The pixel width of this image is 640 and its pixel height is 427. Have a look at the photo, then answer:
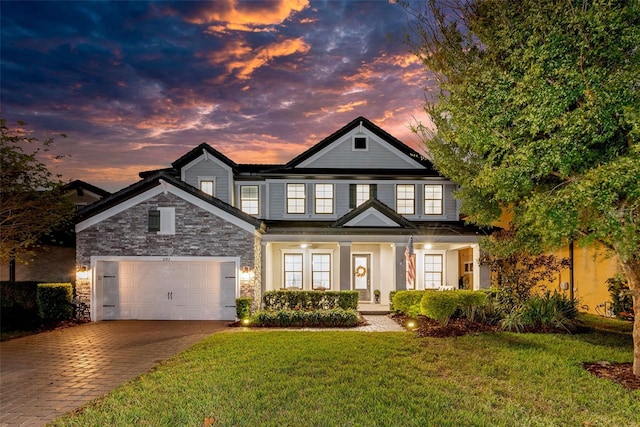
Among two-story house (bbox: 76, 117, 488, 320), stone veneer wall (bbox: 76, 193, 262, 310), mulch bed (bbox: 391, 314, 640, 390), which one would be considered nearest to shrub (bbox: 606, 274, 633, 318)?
mulch bed (bbox: 391, 314, 640, 390)

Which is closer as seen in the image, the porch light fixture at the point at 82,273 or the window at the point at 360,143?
the porch light fixture at the point at 82,273

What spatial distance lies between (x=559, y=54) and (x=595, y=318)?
1221cm

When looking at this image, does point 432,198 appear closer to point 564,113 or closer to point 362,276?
point 362,276

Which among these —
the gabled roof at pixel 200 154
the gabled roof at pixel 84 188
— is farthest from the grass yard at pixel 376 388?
the gabled roof at pixel 84 188

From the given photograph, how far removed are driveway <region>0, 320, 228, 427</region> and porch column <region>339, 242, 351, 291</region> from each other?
5073mm

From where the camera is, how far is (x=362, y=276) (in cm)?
1950

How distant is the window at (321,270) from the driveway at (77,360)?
566 centimetres

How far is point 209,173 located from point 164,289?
587 cm

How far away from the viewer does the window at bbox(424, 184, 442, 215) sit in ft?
62.6

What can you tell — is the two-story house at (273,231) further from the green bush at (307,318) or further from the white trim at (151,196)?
the green bush at (307,318)

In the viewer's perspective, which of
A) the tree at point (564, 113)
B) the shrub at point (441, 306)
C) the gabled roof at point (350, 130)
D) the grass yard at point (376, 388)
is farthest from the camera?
the gabled roof at point (350, 130)

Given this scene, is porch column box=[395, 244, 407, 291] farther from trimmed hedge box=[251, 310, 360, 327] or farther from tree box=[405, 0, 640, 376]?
tree box=[405, 0, 640, 376]

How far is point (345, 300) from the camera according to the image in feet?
49.7

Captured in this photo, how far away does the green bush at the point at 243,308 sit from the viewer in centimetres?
1429
